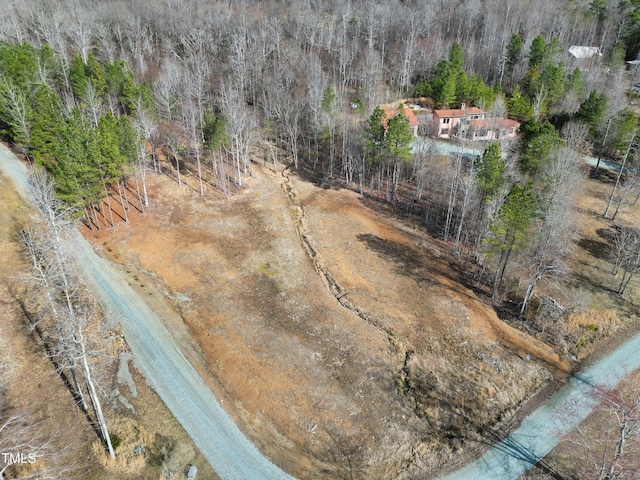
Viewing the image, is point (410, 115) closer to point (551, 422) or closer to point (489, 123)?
point (489, 123)

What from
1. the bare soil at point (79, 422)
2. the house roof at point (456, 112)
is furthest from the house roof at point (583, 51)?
the bare soil at point (79, 422)

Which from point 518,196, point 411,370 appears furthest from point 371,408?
point 518,196

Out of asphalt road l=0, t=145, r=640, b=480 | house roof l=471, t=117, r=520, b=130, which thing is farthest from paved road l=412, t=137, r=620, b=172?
asphalt road l=0, t=145, r=640, b=480

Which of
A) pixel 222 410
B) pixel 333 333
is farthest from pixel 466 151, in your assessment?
pixel 222 410

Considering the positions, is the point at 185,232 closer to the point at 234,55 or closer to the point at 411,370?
the point at 411,370

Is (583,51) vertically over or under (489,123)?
over

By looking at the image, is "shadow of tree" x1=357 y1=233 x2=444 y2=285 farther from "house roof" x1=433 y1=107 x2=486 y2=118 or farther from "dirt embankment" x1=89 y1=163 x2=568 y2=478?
"house roof" x1=433 y1=107 x2=486 y2=118

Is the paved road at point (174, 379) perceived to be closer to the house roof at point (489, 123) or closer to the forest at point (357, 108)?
the forest at point (357, 108)
